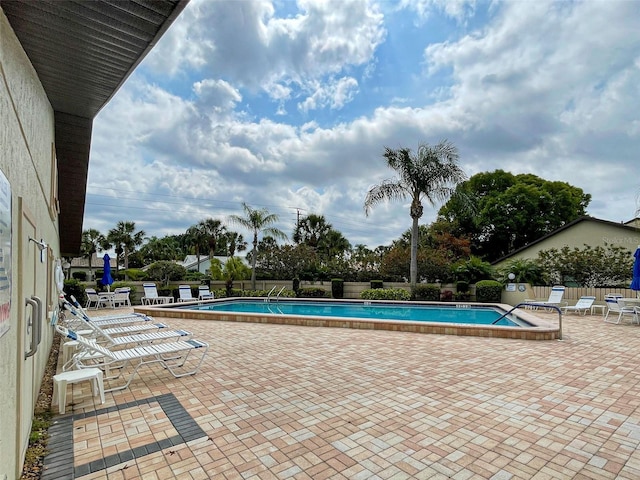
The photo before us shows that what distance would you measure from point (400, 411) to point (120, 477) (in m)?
2.74

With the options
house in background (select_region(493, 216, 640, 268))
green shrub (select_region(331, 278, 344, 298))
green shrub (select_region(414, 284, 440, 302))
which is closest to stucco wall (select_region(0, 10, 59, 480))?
green shrub (select_region(414, 284, 440, 302))

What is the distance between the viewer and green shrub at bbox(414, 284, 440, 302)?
18.9 metres

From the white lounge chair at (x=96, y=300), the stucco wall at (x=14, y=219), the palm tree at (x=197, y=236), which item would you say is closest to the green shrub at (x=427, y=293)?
the white lounge chair at (x=96, y=300)

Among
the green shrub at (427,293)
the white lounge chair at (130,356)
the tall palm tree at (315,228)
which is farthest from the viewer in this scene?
the tall palm tree at (315,228)

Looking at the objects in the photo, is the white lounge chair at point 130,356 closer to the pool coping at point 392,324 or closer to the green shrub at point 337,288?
the pool coping at point 392,324

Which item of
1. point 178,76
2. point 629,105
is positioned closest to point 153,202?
point 178,76

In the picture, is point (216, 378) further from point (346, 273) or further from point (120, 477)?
point (346, 273)

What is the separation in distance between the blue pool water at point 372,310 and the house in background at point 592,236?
5852mm

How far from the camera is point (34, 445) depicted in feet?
10.9

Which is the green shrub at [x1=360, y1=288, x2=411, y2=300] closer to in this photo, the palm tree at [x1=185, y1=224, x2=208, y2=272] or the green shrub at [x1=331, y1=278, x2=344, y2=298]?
the green shrub at [x1=331, y1=278, x2=344, y2=298]

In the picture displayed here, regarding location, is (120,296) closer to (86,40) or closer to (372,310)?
(372,310)

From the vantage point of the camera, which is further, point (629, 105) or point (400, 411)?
point (629, 105)

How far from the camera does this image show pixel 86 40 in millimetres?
3541

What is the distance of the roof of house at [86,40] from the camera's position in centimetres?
297
